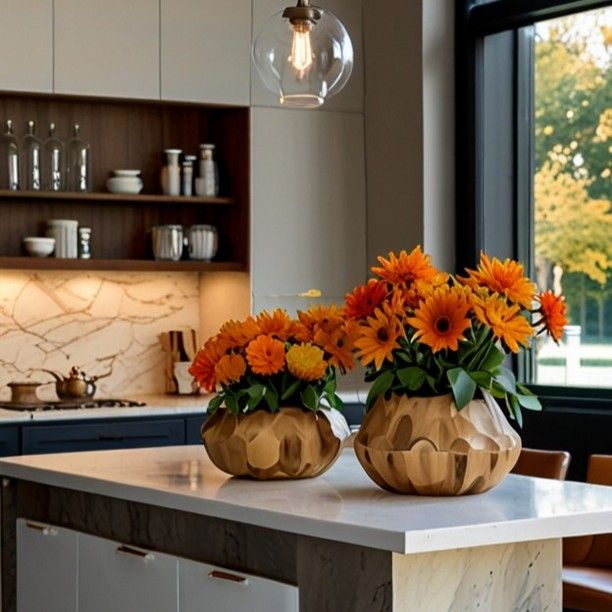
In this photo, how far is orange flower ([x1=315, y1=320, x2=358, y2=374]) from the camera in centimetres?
289

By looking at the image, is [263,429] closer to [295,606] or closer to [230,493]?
[230,493]

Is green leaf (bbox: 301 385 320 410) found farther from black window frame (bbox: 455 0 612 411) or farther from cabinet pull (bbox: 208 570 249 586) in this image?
black window frame (bbox: 455 0 612 411)

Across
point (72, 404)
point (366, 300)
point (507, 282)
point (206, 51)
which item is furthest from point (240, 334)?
point (206, 51)

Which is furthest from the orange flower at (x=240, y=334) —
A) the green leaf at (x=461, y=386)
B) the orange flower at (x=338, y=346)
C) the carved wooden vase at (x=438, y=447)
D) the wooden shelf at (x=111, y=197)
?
the wooden shelf at (x=111, y=197)

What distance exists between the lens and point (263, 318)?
3.03 metres

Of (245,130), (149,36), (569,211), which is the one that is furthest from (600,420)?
(149,36)

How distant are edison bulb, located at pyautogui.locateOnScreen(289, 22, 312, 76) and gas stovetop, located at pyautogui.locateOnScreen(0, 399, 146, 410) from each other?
2639mm

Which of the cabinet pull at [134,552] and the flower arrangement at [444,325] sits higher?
the flower arrangement at [444,325]

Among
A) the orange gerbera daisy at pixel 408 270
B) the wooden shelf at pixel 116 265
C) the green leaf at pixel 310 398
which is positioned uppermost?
the wooden shelf at pixel 116 265

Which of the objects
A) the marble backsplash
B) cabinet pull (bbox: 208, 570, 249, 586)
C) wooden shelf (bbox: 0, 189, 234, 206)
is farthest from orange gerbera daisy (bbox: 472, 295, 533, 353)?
the marble backsplash

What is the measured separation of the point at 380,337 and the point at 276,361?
32 cm

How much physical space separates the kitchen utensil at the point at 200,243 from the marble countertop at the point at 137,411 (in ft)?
2.15

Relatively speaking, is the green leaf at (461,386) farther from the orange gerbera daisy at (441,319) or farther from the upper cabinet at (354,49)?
the upper cabinet at (354,49)

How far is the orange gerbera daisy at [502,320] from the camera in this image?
264 centimetres
